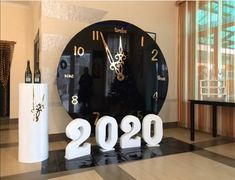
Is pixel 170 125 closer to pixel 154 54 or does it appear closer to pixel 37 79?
pixel 154 54

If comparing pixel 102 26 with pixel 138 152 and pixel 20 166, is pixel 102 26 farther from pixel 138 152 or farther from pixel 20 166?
pixel 20 166

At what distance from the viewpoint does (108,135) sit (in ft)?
8.86

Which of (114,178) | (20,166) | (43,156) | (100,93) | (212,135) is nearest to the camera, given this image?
(114,178)

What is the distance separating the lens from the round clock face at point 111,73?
9.93ft

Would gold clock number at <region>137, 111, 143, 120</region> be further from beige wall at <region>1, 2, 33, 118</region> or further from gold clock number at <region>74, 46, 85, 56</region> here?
beige wall at <region>1, 2, 33, 118</region>

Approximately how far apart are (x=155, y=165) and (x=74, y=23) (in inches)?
90.7

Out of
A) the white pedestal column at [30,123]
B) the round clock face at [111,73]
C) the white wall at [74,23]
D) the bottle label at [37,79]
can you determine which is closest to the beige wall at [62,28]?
the white wall at [74,23]

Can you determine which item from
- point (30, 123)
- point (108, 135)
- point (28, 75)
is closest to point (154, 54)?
point (108, 135)

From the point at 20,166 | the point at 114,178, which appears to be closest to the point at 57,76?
the point at 20,166

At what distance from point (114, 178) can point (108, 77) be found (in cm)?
168

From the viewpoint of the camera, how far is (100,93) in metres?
3.19

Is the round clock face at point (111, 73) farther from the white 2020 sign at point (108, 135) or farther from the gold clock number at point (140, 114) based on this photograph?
the white 2020 sign at point (108, 135)

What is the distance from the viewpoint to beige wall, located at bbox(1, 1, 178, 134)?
122 inches

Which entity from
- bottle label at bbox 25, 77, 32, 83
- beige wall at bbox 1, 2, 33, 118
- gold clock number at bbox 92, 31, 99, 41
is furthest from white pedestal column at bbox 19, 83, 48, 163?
beige wall at bbox 1, 2, 33, 118
